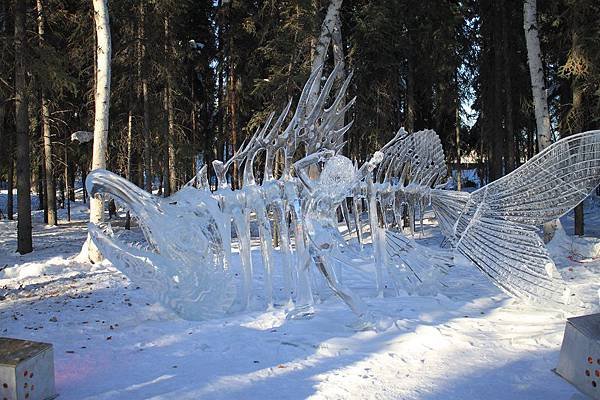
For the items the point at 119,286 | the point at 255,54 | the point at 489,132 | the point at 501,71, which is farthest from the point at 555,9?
the point at 119,286

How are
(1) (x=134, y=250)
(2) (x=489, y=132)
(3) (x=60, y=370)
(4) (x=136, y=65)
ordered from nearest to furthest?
(3) (x=60, y=370)
(1) (x=134, y=250)
(4) (x=136, y=65)
(2) (x=489, y=132)

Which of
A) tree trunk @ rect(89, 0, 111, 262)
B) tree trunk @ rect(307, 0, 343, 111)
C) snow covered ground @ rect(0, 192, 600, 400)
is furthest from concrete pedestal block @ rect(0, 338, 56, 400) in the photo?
tree trunk @ rect(307, 0, 343, 111)

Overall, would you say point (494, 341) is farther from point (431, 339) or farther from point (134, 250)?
point (134, 250)

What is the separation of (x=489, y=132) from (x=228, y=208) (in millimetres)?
13579

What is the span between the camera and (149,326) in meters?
5.33

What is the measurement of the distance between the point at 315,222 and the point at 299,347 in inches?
53.3

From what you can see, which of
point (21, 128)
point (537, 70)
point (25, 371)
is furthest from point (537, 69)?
point (21, 128)

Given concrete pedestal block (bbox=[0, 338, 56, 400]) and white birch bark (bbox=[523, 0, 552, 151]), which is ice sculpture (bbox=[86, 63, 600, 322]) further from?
white birch bark (bbox=[523, 0, 552, 151])

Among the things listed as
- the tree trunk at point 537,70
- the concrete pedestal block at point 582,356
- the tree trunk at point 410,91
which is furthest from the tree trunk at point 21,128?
the tree trunk at point 537,70

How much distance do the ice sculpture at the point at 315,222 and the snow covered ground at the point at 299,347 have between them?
1.10ft

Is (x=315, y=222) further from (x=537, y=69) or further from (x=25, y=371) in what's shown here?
(x=537, y=69)

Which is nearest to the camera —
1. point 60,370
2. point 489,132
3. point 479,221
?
point 60,370

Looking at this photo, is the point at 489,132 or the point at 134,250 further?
the point at 489,132

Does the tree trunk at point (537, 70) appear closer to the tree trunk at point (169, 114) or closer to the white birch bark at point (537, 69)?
the white birch bark at point (537, 69)
